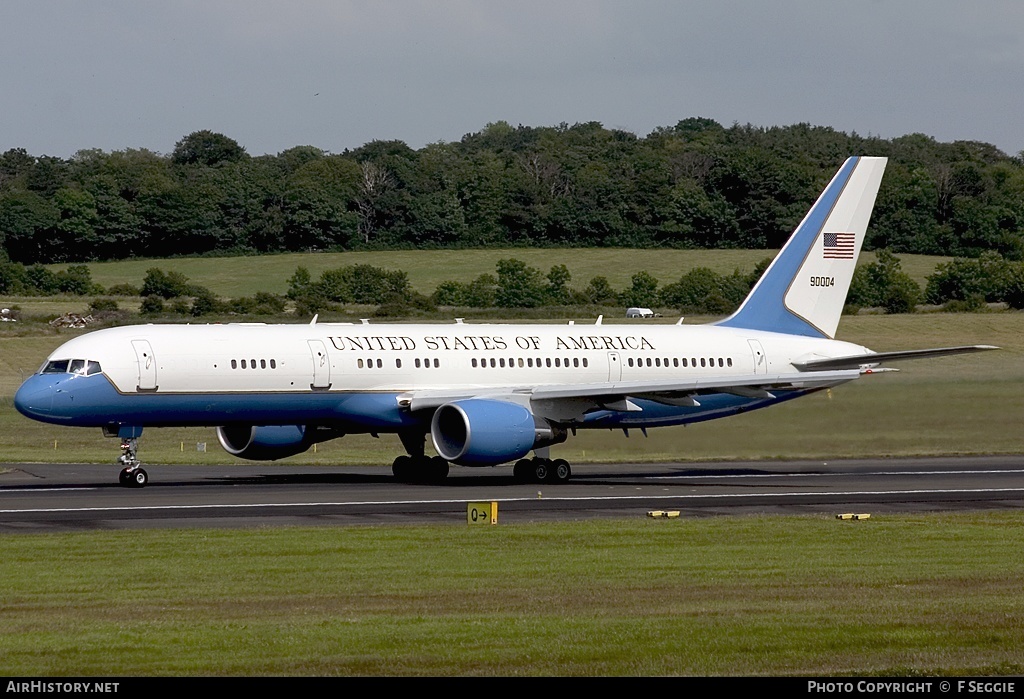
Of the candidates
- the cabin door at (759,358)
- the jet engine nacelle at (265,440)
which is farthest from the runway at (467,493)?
the cabin door at (759,358)

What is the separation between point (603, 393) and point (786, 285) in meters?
10.7

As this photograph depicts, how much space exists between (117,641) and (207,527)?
12.3 metres

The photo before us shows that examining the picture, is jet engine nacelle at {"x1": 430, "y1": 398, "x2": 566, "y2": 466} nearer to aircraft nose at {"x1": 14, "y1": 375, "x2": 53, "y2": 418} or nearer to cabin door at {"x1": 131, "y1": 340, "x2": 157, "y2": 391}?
cabin door at {"x1": 131, "y1": 340, "x2": 157, "y2": 391}

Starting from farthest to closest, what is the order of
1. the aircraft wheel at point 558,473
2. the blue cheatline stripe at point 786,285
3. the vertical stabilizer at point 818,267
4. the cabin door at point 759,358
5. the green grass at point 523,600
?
1. the vertical stabilizer at point 818,267
2. the blue cheatline stripe at point 786,285
3. the cabin door at point 759,358
4. the aircraft wheel at point 558,473
5. the green grass at point 523,600

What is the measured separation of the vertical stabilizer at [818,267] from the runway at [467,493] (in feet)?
14.4

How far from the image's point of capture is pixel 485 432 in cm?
3853

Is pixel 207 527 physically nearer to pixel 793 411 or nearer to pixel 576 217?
pixel 793 411

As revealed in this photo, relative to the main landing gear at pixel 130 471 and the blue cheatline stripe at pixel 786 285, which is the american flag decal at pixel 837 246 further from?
the main landing gear at pixel 130 471

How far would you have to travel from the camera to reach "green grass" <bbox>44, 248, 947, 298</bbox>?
109 m

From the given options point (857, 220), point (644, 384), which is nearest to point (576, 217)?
point (857, 220)

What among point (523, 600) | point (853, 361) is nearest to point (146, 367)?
point (853, 361)

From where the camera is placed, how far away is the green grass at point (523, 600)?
15102 mm

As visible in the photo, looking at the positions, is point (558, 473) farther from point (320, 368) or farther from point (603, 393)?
point (320, 368)

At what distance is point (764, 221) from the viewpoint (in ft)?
408
